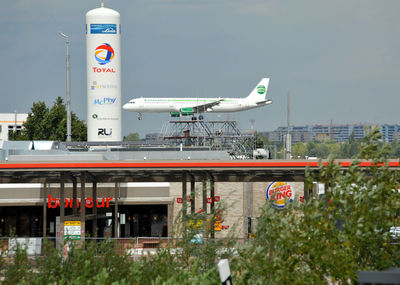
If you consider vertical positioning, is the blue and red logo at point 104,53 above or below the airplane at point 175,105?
above

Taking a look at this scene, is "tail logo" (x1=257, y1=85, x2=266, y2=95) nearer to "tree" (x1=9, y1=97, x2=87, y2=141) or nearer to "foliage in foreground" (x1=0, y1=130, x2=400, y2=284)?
"tree" (x1=9, y1=97, x2=87, y2=141)

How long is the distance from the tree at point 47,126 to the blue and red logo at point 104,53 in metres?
30.3

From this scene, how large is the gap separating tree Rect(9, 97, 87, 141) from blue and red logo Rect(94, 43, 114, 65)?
30323mm

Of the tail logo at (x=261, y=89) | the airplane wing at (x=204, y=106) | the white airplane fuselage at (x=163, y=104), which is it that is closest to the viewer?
the airplane wing at (x=204, y=106)

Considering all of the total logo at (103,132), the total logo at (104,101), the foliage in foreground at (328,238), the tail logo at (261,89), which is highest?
the tail logo at (261,89)

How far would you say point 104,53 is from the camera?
84.8m

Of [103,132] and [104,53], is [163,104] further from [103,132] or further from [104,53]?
[104,53]

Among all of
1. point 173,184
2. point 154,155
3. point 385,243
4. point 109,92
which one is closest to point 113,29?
point 109,92

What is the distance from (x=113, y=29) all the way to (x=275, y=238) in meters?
72.1

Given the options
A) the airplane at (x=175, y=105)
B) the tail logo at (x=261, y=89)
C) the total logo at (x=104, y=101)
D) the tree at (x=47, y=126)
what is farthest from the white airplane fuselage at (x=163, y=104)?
the tail logo at (x=261, y=89)

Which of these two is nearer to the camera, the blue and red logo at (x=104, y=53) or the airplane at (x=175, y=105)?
the blue and red logo at (x=104, y=53)

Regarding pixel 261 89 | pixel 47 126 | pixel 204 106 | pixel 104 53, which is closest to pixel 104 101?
pixel 104 53

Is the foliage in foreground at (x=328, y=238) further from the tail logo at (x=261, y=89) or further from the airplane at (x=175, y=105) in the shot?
the tail logo at (x=261, y=89)

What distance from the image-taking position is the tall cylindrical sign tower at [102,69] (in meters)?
84.6
